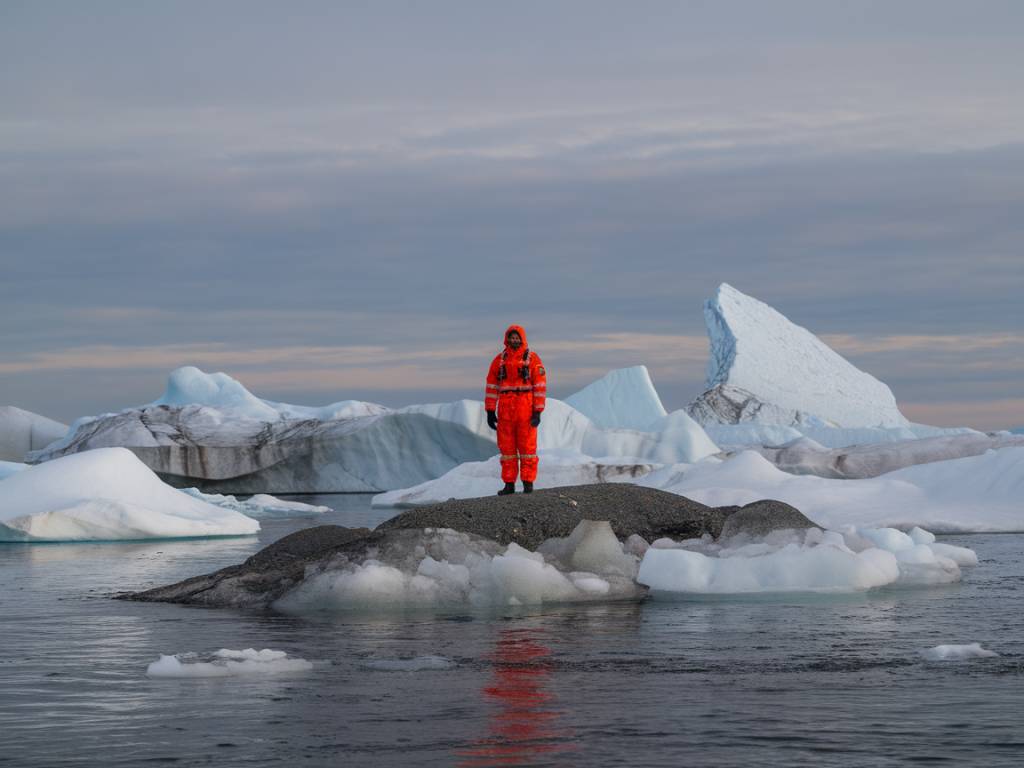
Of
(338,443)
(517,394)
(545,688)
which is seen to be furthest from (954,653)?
(338,443)

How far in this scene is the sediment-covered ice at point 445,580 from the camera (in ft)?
30.4

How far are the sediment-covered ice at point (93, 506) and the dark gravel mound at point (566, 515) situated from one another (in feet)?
29.7

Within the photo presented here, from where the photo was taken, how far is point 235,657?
6582mm

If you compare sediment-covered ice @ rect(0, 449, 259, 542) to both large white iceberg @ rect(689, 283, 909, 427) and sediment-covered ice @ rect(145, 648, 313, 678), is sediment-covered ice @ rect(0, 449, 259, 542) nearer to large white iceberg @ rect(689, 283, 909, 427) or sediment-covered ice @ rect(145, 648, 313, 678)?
sediment-covered ice @ rect(145, 648, 313, 678)

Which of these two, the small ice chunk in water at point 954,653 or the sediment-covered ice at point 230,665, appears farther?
the small ice chunk in water at point 954,653

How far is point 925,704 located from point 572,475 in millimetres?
24497

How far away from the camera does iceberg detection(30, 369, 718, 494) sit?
120 ft

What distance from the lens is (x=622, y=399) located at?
152 feet

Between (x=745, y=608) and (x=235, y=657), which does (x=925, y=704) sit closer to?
(x=235, y=657)

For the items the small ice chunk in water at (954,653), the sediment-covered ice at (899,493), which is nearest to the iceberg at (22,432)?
the sediment-covered ice at (899,493)

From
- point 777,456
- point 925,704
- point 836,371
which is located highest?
point 836,371

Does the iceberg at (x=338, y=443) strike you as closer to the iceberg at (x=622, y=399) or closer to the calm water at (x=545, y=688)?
the iceberg at (x=622, y=399)

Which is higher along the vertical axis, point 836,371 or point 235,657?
point 836,371

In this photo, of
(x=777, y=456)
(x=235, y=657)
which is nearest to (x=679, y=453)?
(x=777, y=456)
